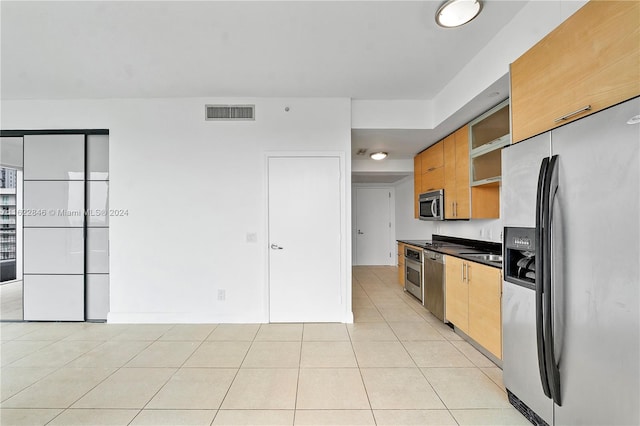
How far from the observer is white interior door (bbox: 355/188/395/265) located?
7297 millimetres

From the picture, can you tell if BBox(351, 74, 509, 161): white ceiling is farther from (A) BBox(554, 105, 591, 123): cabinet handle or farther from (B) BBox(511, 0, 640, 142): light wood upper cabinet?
(A) BBox(554, 105, 591, 123): cabinet handle

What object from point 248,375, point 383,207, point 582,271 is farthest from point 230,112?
point 383,207

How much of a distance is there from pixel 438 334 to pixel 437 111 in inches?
100

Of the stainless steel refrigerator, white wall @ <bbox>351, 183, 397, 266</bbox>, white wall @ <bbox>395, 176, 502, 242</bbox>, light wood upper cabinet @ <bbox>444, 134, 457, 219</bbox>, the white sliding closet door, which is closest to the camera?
the stainless steel refrigerator

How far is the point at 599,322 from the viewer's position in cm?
126

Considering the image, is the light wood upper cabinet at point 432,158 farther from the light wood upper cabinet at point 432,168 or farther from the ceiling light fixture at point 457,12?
the ceiling light fixture at point 457,12

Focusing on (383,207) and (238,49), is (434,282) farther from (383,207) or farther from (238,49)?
(383,207)

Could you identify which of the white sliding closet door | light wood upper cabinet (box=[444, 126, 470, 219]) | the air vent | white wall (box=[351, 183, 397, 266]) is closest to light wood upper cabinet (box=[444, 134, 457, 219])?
light wood upper cabinet (box=[444, 126, 470, 219])

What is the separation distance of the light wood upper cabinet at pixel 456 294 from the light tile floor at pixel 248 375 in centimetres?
21

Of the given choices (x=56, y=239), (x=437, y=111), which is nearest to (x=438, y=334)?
(x=437, y=111)

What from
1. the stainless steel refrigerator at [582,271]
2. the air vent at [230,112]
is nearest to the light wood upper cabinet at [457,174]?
the stainless steel refrigerator at [582,271]

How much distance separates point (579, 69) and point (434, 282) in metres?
2.55

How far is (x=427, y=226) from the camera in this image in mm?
5281

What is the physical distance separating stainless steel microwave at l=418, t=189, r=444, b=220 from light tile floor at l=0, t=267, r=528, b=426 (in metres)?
1.45
